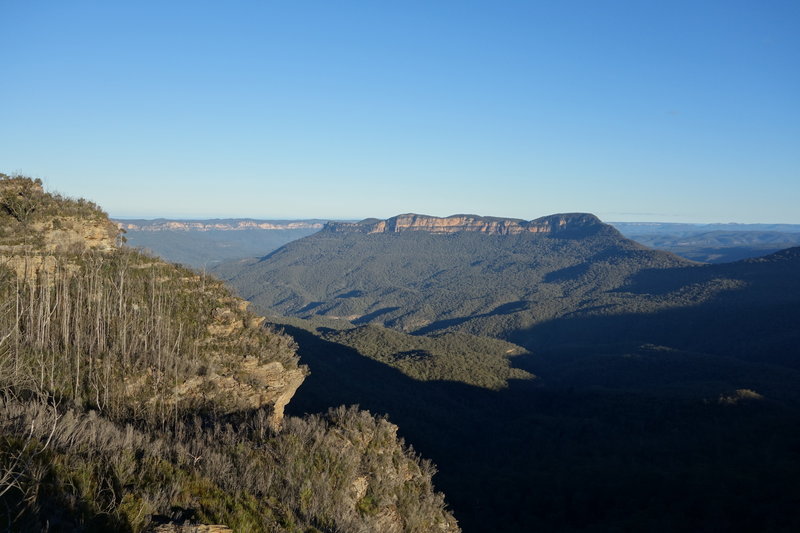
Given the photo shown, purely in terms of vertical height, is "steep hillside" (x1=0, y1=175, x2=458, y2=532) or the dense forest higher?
"steep hillside" (x1=0, y1=175, x2=458, y2=532)

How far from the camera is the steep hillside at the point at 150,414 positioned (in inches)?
499

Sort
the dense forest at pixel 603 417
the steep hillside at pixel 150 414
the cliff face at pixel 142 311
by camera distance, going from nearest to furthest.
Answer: the steep hillside at pixel 150 414
the cliff face at pixel 142 311
the dense forest at pixel 603 417

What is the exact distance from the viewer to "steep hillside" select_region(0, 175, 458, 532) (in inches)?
499

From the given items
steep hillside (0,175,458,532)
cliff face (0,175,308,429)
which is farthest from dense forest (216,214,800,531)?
steep hillside (0,175,458,532)

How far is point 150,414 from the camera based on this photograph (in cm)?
2455

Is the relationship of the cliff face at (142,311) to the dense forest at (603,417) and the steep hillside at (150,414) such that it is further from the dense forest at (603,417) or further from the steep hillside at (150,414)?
the dense forest at (603,417)

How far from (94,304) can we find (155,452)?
67.4 feet

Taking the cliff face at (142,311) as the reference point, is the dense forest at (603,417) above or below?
below

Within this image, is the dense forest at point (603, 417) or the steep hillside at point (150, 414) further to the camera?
the dense forest at point (603, 417)

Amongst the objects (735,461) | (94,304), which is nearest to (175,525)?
(94,304)

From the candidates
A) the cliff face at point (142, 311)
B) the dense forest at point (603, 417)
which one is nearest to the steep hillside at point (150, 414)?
the cliff face at point (142, 311)

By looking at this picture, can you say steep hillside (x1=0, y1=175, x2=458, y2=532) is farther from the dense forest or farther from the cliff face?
the dense forest

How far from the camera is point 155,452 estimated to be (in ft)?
51.9

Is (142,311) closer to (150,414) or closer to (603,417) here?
(150,414)
